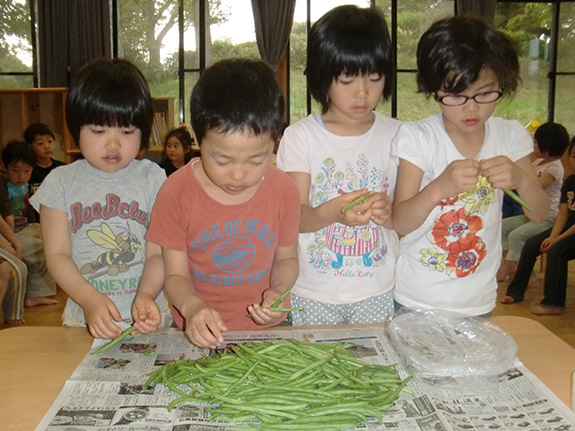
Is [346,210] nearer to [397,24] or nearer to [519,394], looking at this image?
[519,394]

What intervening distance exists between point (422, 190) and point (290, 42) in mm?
6647

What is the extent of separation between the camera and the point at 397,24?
7.77 metres

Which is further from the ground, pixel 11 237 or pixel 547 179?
pixel 547 179

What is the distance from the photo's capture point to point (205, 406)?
3.67ft

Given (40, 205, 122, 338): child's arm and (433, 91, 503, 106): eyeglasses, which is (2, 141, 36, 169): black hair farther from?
(433, 91, 503, 106): eyeglasses

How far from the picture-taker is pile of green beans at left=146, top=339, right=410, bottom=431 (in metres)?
1.08

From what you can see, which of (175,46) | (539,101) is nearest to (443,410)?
(175,46)

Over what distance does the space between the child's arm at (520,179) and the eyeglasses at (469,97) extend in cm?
16

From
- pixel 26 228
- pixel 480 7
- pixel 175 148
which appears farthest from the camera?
pixel 480 7

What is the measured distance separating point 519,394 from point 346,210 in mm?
557

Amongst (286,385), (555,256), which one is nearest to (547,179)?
(555,256)

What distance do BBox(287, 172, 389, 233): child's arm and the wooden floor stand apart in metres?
2.79

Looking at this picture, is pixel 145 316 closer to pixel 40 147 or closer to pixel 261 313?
pixel 261 313

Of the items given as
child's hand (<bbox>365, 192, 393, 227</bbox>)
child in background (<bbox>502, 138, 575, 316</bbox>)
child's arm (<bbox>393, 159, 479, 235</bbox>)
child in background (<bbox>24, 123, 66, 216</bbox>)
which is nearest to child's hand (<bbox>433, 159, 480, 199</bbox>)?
child's arm (<bbox>393, 159, 479, 235</bbox>)
